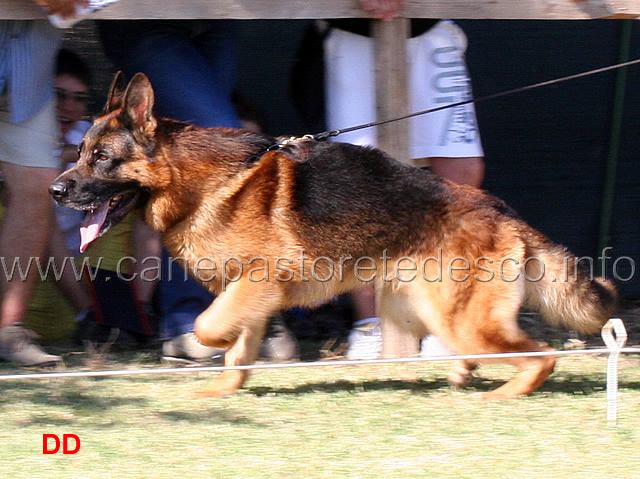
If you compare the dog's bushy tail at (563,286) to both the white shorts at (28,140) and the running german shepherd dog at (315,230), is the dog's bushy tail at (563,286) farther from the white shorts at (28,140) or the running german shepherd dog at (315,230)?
the white shorts at (28,140)

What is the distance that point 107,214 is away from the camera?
4.12 meters

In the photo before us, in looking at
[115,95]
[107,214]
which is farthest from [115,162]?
[115,95]

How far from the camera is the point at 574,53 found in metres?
6.18

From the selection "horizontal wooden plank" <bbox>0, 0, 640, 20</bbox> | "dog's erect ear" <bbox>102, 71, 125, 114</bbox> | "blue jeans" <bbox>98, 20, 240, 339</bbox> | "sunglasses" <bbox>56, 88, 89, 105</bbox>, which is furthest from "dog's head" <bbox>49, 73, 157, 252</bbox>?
"sunglasses" <bbox>56, 88, 89, 105</bbox>

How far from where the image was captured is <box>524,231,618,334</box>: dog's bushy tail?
420 cm

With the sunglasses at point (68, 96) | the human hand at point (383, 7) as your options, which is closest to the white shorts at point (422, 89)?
the human hand at point (383, 7)

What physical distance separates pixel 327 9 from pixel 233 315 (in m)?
1.53

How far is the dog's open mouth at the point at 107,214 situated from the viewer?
4.11 m

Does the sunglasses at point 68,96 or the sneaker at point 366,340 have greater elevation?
the sunglasses at point 68,96

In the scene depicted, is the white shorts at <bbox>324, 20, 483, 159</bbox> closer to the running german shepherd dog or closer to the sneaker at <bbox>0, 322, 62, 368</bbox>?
the running german shepherd dog

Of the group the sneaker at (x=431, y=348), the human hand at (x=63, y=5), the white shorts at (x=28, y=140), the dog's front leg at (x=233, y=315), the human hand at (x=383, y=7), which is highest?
the human hand at (x=383, y=7)

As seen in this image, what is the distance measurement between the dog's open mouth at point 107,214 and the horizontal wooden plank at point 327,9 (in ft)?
2.77

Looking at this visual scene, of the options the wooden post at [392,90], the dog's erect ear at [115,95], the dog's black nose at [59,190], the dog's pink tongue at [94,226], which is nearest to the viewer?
the dog's black nose at [59,190]

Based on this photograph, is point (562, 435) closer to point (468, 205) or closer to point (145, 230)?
point (468, 205)
